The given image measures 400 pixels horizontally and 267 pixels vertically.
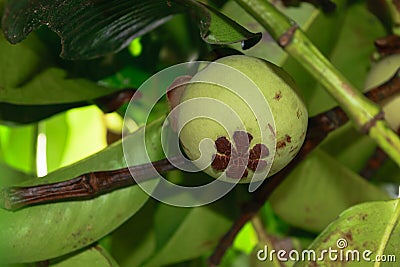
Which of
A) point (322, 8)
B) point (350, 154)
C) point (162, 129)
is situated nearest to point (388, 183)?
point (350, 154)

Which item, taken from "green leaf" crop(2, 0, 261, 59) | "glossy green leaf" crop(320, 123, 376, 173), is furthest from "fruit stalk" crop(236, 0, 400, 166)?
"glossy green leaf" crop(320, 123, 376, 173)

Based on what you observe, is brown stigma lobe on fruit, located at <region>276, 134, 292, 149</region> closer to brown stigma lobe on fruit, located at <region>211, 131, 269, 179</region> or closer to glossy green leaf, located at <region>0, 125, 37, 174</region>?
brown stigma lobe on fruit, located at <region>211, 131, 269, 179</region>

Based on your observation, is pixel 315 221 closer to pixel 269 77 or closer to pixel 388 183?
pixel 388 183

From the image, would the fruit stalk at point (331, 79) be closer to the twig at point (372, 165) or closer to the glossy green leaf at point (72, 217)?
the glossy green leaf at point (72, 217)

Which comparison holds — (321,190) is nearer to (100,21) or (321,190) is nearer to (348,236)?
(348,236)

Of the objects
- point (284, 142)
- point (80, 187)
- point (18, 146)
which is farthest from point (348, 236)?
point (18, 146)

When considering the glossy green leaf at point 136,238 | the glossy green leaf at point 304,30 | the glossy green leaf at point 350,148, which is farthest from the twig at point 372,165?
the glossy green leaf at point 136,238
